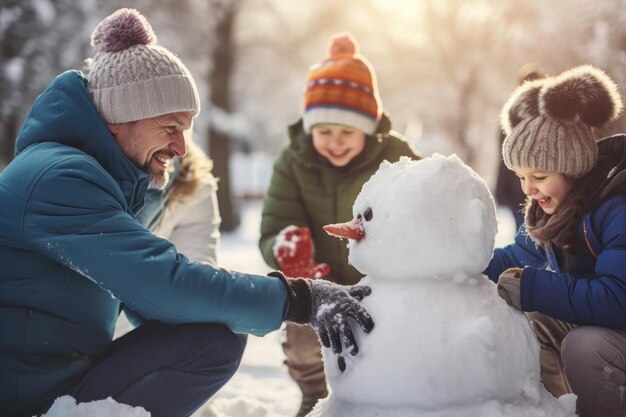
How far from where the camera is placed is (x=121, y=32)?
7.04 feet

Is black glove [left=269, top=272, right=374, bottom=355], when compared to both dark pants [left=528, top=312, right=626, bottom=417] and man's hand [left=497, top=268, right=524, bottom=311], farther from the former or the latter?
dark pants [left=528, top=312, right=626, bottom=417]

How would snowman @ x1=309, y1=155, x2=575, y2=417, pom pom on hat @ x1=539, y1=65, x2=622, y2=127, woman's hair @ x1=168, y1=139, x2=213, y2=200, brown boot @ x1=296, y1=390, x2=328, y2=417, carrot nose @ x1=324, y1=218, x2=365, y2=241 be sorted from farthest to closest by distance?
woman's hair @ x1=168, y1=139, x2=213, y2=200 → brown boot @ x1=296, y1=390, x2=328, y2=417 → pom pom on hat @ x1=539, y1=65, x2=622, y2=127 → carrot nose @ x1=324, y1=218, x2=365, y2=241 → snowman @ x1=309, y1=155, x2=575, y2=417

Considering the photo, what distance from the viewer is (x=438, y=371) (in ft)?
5.69

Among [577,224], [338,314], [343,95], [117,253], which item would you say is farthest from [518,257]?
[117,253]

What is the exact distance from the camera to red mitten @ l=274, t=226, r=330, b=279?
2855 millimetres

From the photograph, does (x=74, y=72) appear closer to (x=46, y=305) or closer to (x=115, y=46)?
(x=115, y=46)

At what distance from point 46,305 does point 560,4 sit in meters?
7.78

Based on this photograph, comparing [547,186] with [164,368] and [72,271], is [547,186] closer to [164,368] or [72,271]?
[164,368]

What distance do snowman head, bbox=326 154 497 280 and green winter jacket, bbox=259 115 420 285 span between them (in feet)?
4.18

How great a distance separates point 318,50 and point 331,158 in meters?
10.5

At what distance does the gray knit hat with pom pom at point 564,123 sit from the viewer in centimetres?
218

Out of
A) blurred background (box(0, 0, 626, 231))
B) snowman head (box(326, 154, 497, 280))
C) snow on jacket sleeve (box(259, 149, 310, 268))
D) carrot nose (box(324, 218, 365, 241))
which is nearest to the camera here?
snowman head (box(326, 154, 497, 280))

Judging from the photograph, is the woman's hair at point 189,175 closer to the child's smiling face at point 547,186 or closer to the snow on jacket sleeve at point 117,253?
the snow on jacket sleeve at point 117,253

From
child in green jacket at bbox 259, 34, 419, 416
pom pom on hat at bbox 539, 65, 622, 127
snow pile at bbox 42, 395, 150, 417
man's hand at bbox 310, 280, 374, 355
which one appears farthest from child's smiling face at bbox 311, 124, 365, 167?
snow pile at bbox 42, 395, 150, 417
